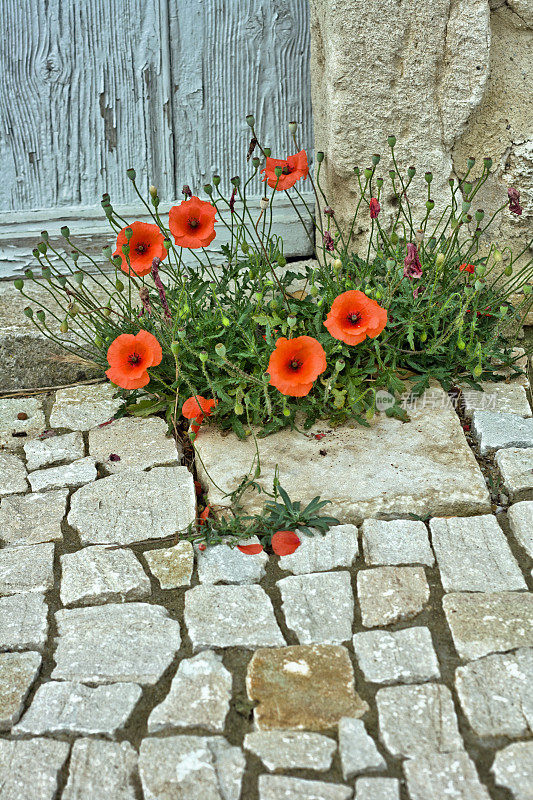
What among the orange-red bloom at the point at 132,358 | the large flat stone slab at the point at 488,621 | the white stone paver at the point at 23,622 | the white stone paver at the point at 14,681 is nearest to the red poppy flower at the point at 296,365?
the orange-red bloom at the point at 132,358

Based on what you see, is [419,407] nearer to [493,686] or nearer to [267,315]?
[267,315]

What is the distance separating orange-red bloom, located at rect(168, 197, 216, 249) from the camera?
251 centimetres

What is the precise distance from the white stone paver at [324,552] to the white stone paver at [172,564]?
9.6 inches

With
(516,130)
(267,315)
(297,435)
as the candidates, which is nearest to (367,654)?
(297,435)

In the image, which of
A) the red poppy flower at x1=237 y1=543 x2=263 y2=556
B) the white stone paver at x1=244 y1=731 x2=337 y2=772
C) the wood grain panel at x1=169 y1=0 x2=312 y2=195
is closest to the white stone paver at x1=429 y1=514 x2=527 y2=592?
the red poppy flower at x1=237 y1=543 x2=263 y2=556

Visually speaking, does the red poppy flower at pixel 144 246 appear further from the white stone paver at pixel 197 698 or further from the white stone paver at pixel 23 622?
the white stone paver at pixel 197 698

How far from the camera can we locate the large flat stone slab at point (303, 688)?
60.8 inches

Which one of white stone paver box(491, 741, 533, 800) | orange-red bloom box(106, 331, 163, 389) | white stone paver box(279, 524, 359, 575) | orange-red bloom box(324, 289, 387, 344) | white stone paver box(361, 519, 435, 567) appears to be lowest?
white stone paver box(279, 524, 359, 575)

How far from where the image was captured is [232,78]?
336 cm

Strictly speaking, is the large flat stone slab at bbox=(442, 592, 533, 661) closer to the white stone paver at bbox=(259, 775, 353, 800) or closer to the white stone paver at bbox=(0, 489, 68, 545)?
the white stone paver at bbox=(259, 775, 353, 800)

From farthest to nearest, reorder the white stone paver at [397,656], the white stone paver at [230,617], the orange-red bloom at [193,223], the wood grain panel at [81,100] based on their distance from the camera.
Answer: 1. the wood grain panel at [81,100]
2. the orange-red bloom at [193,223]
3. the white stone paver at [230,617]
4. the white stone paver at [397,656]

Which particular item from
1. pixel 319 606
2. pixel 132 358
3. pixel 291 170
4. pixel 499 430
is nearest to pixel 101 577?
pixel 319 606

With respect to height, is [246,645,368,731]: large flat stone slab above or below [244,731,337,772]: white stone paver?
below

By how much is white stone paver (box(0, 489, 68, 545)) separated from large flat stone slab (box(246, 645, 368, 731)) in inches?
30.6
